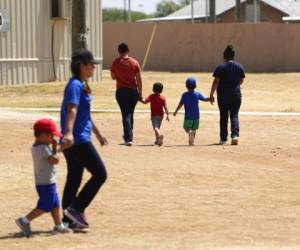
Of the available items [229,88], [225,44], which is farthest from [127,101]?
[225,44]

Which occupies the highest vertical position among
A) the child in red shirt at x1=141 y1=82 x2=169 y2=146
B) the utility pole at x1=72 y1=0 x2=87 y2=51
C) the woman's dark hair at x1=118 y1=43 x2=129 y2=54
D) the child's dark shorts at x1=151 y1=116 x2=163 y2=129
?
the utility pole at x1=72 y1=0 x2=87 y2=51

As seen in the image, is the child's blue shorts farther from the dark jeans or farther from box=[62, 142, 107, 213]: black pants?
the dark jeans

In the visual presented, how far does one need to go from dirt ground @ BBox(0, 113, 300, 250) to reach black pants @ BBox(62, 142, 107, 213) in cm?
34

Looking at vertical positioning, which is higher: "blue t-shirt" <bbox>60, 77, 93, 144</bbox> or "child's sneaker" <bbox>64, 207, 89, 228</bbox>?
"blue t-shirt" <bbox>60, 77, 93, 144</bbox>

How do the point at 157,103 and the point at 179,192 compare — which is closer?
the point at 179,192

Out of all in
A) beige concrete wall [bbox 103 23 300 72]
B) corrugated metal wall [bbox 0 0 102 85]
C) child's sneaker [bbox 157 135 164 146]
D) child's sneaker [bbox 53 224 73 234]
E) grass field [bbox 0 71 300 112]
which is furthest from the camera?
beige concrete wall [bbox 103 23 300 72]

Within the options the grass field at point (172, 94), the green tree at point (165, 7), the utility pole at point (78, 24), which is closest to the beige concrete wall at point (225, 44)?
the grass field at point (172, 94)

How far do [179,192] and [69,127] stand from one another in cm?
362

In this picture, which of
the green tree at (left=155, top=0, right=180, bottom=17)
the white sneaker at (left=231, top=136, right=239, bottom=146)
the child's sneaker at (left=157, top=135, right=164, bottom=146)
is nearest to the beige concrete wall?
the white sneaker at (left=231, top=136, right=239, bottom=146)

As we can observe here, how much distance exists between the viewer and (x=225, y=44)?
5325 cm

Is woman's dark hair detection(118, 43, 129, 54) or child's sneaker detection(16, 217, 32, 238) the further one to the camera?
woman's dark hair detection(118, 43, 129, 54)

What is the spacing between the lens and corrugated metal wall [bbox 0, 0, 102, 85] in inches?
1369

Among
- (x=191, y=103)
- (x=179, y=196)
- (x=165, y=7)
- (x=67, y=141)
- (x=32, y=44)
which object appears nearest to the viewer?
(x=67, y=141)

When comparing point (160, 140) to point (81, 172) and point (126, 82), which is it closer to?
point (126, 82)
